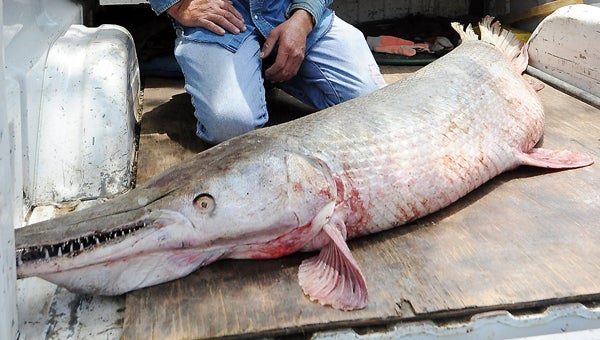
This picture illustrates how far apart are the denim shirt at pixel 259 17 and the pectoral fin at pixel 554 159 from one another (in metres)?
1.30

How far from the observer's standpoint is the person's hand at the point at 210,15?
329 cm

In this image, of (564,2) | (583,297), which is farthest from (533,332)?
(564,2)

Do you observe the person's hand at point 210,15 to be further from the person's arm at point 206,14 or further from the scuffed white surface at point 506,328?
the scuffed white surface at point 506,328

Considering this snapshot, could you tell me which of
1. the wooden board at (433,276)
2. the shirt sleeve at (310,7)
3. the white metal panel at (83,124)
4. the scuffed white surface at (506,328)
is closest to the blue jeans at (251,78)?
the shirt sleeve at (310,7)

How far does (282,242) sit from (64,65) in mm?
1506

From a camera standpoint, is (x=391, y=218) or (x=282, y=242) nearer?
(x=282, y=242)

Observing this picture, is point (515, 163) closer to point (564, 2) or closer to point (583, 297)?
point (583, 297)

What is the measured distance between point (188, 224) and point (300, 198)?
0.36 meters

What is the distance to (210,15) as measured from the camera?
10.8 feet

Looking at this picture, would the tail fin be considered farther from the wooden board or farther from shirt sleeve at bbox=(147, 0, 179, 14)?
shirt sleeve at bbox=(147, 0, 179, 14)

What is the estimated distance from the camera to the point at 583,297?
201 cm

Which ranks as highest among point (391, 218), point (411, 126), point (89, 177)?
point (411, 126)

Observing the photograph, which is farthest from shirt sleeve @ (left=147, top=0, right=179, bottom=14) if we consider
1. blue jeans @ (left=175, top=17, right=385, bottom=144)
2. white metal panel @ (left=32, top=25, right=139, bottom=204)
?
white metal panel @ (left=32, top=25, right=139, bottom=204)

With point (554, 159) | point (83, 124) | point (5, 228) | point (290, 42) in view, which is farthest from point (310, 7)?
point (5, 228)
